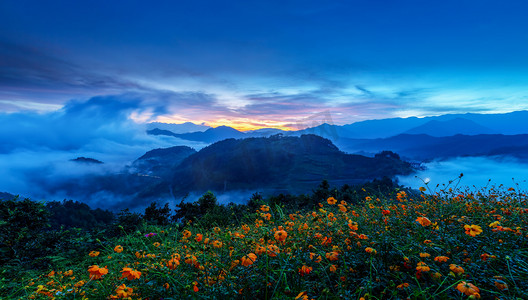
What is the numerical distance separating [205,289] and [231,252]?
573mm

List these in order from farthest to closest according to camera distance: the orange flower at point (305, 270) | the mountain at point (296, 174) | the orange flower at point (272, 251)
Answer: the mountain at point (296, 174)
the orange flower at point (272, 251)
the orange flower at point (305, 270)

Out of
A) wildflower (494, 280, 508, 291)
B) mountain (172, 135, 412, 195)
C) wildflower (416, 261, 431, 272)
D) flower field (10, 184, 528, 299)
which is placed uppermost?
wildflower (416, 261, 431, 272)

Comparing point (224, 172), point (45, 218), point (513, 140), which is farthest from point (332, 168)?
point (45, 218)

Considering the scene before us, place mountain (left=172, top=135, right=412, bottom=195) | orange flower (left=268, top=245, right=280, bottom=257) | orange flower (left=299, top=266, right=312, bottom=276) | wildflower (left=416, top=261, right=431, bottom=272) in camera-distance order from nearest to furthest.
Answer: wildflower (left=416, top=261, right=431, bottom=272) < orange flower (left=299, top=266, right=312, bottom=276) < orange flower (left=268, top=245, right=280, bottom=257) < mountain (left=172, top=135, right=412, bottom=195)

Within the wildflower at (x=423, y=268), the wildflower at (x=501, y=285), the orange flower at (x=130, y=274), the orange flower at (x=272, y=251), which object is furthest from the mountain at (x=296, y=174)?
the orange flower at (x=130, y=274)

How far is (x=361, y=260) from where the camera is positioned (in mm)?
2344

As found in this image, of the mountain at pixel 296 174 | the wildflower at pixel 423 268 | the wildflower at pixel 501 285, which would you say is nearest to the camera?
the wildflower at pixel 501 285

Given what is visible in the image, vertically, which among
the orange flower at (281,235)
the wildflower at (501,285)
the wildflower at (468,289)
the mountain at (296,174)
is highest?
the orange flower at (281,235)

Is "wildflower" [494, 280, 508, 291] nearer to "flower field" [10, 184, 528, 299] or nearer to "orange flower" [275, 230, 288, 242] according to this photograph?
"flower field" [10, 184, 528, 299]

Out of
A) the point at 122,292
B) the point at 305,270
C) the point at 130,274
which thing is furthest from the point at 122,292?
the point at 305,270

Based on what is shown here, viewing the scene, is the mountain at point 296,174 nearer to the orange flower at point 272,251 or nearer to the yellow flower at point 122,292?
the orange flower at point 272,251

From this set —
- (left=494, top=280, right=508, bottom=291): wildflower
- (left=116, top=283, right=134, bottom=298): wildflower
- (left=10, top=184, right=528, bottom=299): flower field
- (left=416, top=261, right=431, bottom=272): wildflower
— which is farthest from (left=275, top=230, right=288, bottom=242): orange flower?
(left=494, top=280, right=508, bottom=291): wildflower

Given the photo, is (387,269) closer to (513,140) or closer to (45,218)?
(45,218)

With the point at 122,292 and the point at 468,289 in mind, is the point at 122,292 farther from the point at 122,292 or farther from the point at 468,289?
the point at 468,289
